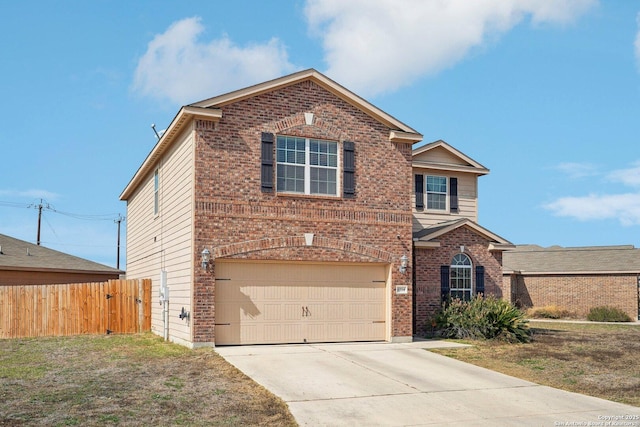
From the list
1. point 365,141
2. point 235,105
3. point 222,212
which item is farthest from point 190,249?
point 365,141

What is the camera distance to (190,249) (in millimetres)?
17375

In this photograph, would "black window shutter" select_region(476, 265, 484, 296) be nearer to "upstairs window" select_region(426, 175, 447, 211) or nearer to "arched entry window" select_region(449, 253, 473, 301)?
"arched entry window" select_region(449, 253, 473, 301)

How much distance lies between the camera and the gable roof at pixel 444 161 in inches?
974

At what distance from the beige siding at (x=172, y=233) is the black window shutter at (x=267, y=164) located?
1900mm

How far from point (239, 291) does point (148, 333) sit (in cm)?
604

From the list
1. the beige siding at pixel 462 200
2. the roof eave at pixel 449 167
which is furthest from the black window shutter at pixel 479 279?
the roof eave at pixel 449 167

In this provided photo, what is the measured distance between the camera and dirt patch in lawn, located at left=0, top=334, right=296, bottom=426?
10.1 metres

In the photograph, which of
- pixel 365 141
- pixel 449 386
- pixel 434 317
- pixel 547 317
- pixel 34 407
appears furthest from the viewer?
pixel 547 317

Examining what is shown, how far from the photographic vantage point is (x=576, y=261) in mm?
37438

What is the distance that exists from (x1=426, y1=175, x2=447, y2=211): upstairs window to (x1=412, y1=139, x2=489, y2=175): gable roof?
22.0 inches

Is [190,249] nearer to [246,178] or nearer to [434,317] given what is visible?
[246,178]

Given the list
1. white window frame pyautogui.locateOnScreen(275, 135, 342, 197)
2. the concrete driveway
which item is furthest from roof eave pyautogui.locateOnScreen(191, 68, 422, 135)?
the concrete driveway

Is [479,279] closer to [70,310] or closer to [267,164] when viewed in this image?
[267,164]

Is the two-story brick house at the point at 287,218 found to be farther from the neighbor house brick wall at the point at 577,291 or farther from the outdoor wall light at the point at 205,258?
the neighbor house brick wall at the point at 577,291
